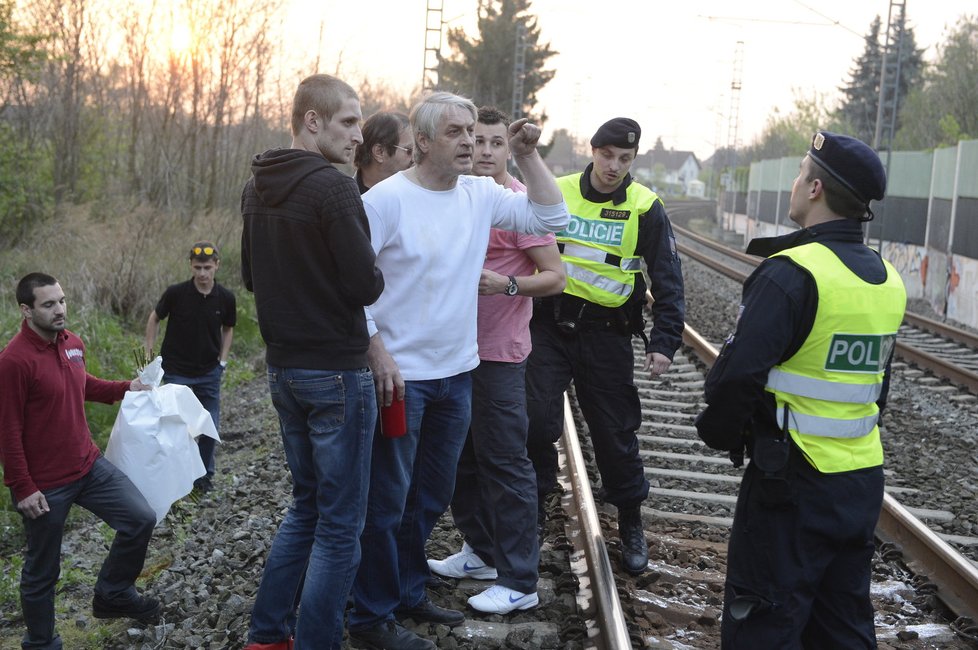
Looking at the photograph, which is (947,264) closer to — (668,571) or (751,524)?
(668,571)

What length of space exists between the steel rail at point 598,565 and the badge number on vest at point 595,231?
1424mm

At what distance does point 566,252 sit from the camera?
5.14m

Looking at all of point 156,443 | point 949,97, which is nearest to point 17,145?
point 156,443

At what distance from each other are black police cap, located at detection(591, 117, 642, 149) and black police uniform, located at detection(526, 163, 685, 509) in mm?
233

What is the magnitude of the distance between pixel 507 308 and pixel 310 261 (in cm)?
129

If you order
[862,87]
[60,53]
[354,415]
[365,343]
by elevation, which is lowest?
[354,415]

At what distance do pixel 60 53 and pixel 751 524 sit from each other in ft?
58.0

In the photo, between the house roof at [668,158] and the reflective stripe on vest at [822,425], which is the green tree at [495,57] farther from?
the house roof at [668,158]

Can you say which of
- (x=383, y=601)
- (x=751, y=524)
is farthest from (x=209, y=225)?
(x=751, y=524)

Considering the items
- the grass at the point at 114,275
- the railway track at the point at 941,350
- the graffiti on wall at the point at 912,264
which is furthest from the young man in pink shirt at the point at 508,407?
the graffiti on wall at the point at 912,264

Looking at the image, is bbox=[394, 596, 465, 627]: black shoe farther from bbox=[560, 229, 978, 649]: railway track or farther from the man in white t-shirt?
bbox=[560, 229, 978, 649]: railway track

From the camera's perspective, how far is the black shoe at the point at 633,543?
486 centimetres

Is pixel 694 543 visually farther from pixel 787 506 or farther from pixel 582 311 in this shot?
pixel 787 506

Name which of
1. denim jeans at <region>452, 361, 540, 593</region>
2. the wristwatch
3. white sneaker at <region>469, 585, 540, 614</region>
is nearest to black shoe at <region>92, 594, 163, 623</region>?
white sneaker at <region>469, 585, 540, 614</region>
